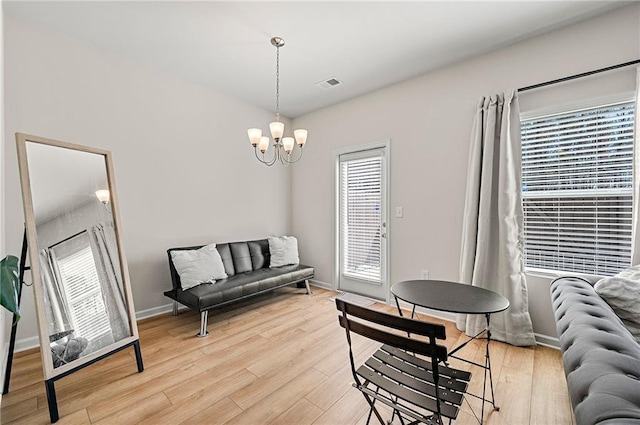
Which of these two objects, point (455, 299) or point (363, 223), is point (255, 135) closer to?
point (363, 223)

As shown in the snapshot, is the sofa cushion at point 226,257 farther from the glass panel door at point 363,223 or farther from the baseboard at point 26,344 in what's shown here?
the baseboard at point 26,344

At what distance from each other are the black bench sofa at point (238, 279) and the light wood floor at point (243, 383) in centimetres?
31

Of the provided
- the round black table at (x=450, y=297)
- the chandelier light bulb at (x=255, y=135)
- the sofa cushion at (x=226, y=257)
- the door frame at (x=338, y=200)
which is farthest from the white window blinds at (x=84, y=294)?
the door frame at (x=338, y=200)

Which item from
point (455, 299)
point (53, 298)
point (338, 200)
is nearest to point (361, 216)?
point (338, 200)

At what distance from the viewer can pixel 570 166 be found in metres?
2.54

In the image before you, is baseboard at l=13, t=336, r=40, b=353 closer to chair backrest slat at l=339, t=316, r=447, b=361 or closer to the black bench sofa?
the black bench sofa

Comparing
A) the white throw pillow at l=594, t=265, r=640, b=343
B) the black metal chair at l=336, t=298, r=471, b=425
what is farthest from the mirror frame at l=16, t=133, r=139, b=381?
the white throw pillow at l=594, t=265, r=640, b=343

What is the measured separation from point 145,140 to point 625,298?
14.0 ft

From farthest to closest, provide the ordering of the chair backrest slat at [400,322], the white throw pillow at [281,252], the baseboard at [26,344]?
the white throw pillow at [281,252]
the baseboard at [26,344]
the chair backrest slat at [400,322]

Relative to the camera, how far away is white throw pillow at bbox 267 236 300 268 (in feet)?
13.2

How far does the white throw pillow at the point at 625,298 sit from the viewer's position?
1552 millimetres

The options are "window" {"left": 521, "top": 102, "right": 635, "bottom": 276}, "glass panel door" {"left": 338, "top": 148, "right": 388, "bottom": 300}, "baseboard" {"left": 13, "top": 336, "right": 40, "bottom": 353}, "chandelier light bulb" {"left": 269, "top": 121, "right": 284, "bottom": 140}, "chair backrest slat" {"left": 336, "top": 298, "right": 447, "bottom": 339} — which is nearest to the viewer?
"chair backrest slat" {"left": 336, "top": 298, "right": 447, "bottom": 339}

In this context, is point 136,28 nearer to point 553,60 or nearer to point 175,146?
point 175,146

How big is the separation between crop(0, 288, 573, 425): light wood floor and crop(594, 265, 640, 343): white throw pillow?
66 cm
